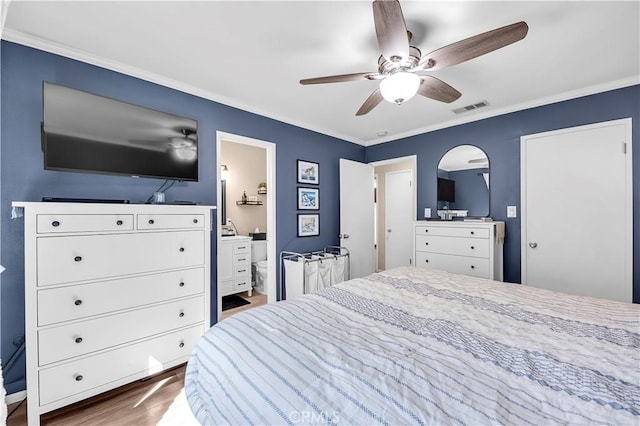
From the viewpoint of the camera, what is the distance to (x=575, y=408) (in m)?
0.74

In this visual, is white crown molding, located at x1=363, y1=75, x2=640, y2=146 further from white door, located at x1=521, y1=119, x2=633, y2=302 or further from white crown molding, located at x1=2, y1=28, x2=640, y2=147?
white door, located at x1=521, y1=119, x2=633, y2=302

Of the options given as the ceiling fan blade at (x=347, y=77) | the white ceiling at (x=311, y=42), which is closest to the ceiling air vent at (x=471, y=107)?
the white ceiling at (x=311, y=42)

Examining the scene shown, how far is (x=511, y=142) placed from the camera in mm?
3172

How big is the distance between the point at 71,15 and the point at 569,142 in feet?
14.1

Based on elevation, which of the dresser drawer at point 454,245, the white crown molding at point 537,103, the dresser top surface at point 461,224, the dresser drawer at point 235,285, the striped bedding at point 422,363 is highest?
the white crown molding at point 537,103

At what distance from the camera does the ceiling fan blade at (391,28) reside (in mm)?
1262

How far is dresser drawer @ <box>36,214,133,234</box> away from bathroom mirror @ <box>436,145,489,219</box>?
11.7 feet

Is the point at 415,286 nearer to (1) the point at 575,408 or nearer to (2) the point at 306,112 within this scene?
(1) the point at 575,408

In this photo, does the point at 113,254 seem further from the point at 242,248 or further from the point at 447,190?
the point at 447,190

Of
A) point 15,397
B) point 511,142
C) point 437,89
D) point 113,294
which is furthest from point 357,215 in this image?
point 15,397

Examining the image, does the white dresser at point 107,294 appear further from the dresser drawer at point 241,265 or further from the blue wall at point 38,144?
the dresser drawer at point 241,265

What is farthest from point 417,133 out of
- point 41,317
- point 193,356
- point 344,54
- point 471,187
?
point 41,317

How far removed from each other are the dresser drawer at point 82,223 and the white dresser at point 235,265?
2.04 meters

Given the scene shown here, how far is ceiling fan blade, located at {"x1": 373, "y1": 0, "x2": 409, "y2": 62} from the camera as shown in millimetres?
1262
